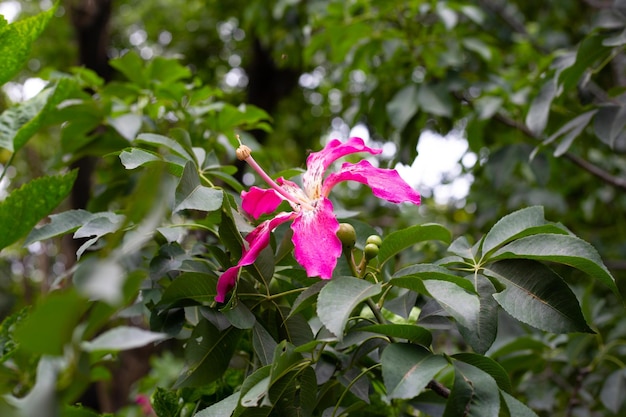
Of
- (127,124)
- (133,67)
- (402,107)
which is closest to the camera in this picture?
(127,124)

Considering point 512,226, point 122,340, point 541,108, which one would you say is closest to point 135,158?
point 122,340

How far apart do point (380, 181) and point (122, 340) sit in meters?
0.39

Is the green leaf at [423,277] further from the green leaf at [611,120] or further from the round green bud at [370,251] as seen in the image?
the green leaf at [611,120]

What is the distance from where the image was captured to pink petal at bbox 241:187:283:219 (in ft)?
2.38

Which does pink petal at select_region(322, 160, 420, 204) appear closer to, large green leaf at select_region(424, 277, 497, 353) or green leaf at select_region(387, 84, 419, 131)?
large green leaf at select_region(424, 277, 497, 353)

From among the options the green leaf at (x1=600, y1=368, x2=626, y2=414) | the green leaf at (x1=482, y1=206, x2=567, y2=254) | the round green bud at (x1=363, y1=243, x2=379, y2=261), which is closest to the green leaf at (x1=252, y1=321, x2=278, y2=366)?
the round green bud at (x1=363, y1=243, x2=379, y2=261)

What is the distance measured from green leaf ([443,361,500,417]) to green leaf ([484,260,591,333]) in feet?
0.27

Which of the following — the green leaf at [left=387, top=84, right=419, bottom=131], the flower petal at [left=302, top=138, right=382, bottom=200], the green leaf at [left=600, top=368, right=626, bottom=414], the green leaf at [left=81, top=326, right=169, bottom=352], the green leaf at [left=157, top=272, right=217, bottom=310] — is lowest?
the green leaf at [left=600, top=368, right=626, bottom=414]

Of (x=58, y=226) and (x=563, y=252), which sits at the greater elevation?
(x=58, y=226)

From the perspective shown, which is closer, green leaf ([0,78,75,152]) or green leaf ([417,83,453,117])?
green leaf ([0,78,75,152])

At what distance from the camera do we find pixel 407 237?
679 mm

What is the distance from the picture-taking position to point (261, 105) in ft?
12.9

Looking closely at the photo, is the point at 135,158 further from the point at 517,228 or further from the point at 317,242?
the point at 517,228

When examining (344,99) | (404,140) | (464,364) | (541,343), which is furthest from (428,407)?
(344,99)
